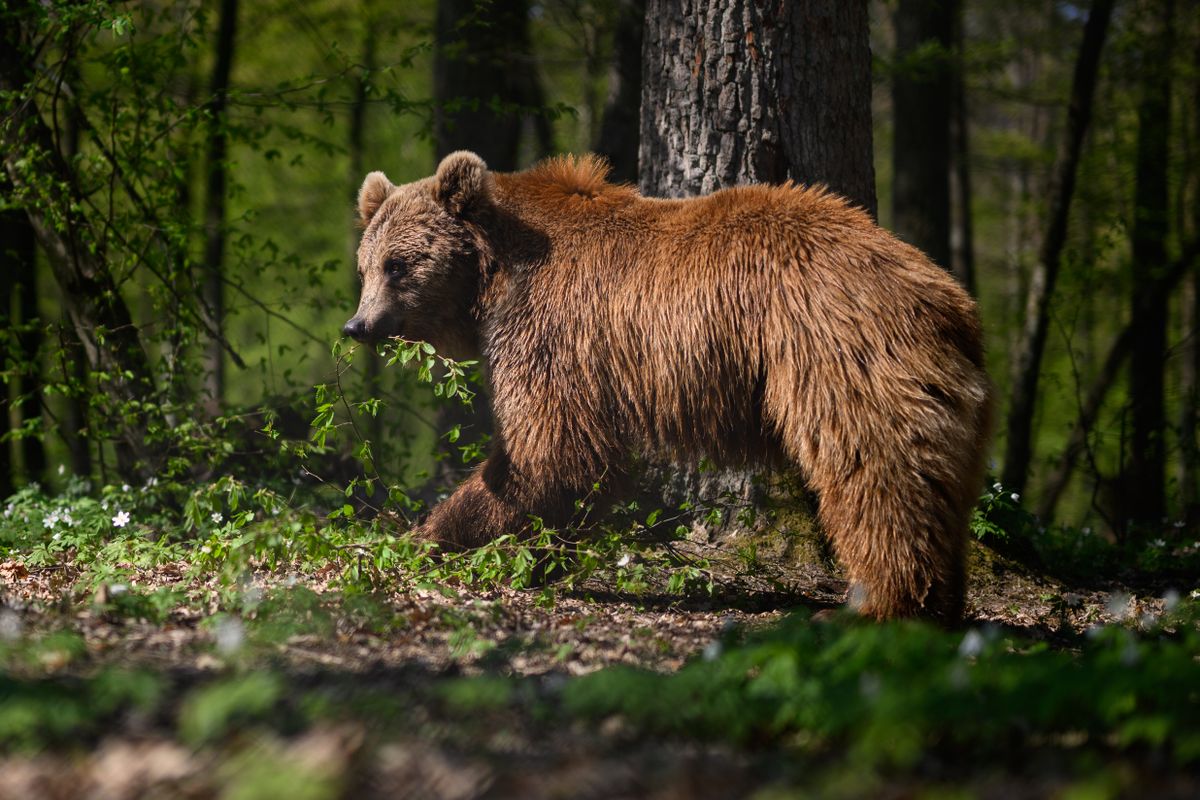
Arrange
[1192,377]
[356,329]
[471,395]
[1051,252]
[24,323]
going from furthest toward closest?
[1192,377]
[1051,252]
[24,323]
[356,329]
[471,395]

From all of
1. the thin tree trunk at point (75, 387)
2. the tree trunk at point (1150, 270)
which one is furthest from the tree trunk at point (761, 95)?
the tree trunk at point (1150, 270)

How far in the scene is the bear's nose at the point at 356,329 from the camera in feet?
18.6

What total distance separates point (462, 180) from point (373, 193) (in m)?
0.76

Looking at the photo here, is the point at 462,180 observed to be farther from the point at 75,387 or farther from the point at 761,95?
the point at 75,387

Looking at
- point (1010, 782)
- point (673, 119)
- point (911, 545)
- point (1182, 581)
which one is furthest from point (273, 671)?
point (1182, 581)

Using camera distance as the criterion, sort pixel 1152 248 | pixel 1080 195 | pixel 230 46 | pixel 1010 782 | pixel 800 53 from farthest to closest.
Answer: pixel 1080 195 < pixel 1152 248 < pixel 230 46 < pixel 800 53 < pixel 1010 782

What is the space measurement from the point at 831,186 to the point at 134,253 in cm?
457

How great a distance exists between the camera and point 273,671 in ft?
10.7

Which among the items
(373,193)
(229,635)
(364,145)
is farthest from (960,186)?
(229,635)

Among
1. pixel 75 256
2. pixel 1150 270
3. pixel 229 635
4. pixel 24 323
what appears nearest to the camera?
pixel 229 635

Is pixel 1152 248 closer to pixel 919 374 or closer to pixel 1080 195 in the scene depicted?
pixel 1080 195

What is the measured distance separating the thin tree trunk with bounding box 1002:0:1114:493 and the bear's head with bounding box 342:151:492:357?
6090 mm

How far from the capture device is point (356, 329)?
567cm

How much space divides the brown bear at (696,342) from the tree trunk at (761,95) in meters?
0.66
